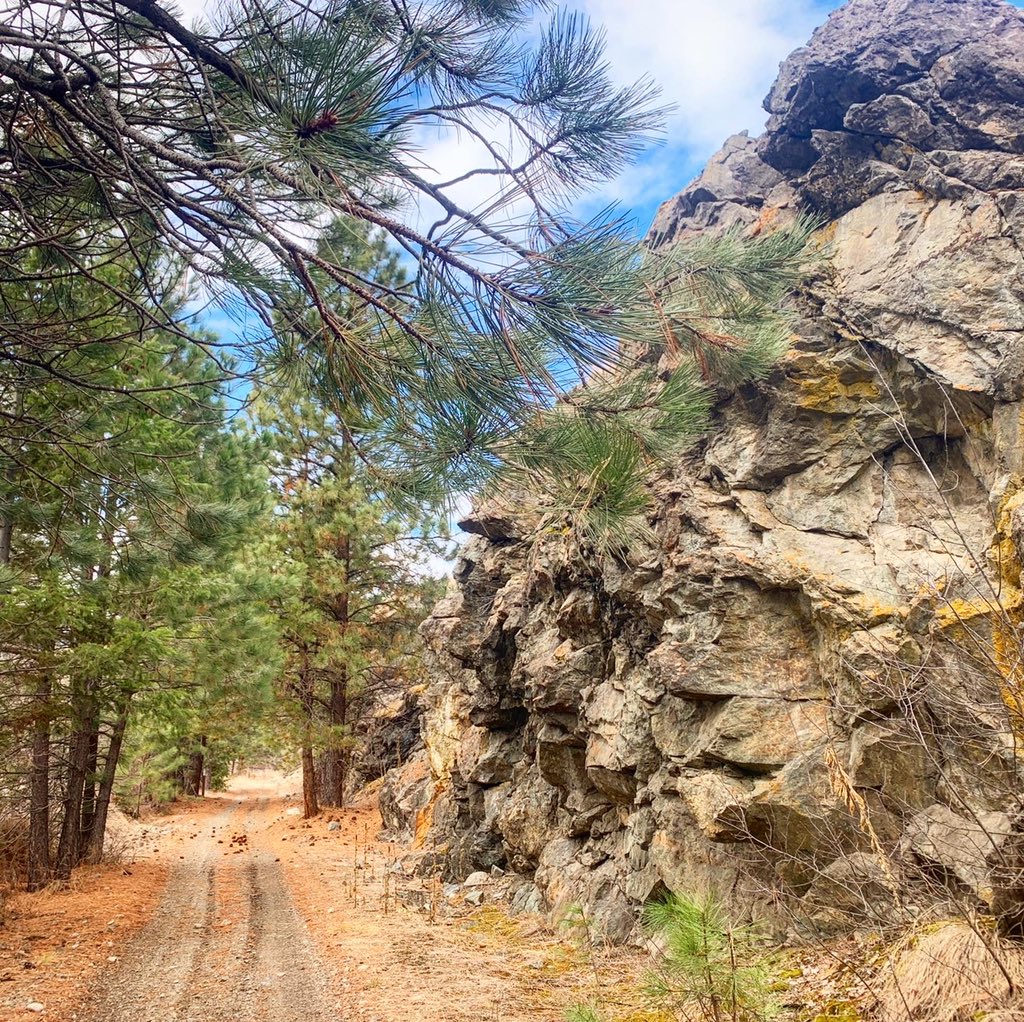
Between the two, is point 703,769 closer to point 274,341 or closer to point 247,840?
point 274,341

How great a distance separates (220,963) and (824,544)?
6.44 metres

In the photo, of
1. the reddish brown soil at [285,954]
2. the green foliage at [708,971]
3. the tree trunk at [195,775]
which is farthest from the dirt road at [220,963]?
the tree trunk at [195,775]

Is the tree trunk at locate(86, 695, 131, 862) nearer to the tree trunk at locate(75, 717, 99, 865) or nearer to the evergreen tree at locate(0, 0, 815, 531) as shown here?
the tree trunk at locate(75, 717, 99, 865)

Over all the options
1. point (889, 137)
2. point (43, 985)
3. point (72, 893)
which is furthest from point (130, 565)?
point (889, 137)

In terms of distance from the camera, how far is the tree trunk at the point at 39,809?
806cm

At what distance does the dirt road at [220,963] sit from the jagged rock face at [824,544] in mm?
2736

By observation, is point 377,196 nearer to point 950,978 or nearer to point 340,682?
point 950,978

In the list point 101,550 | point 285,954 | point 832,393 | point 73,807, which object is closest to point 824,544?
point 832,393

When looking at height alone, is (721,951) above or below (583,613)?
below

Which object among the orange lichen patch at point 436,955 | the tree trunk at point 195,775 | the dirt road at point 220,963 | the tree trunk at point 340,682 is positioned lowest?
the orange lichen patch at point 436,955

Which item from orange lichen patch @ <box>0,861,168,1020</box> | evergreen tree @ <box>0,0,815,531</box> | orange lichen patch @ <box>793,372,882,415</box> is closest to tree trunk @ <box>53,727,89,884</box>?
orange lichen patch @ <box>0,861,168,1020</box>

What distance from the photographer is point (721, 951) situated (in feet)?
11.8

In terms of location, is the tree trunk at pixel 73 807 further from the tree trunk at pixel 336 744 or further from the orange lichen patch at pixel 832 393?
the orange lichen patch at pixel 832 393

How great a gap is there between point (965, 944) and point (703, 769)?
2.92 m
